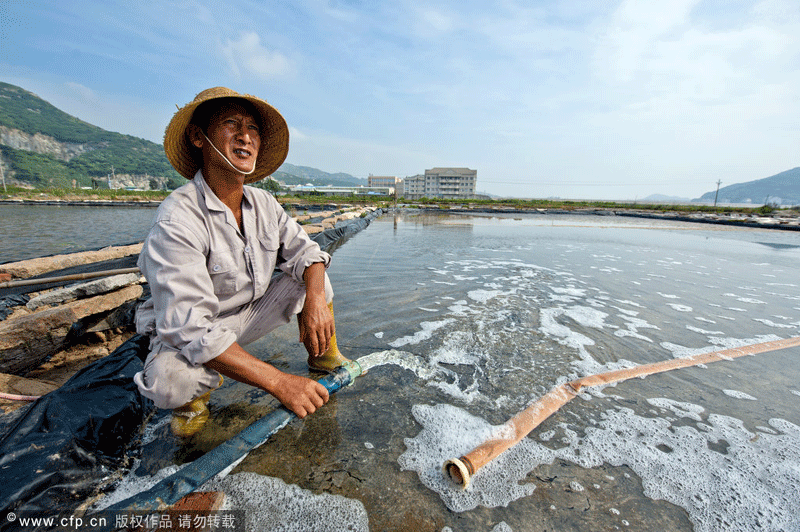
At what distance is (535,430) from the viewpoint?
163 cm

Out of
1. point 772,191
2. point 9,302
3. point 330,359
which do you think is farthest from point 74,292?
point 772,191

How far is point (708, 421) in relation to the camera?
68.5 inches

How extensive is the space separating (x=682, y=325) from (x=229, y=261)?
12.9 ft

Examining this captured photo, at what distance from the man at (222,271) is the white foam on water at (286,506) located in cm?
32

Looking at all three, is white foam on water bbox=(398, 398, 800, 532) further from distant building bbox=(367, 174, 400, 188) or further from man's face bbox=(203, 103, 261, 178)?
distant building bbox=(367, 174, 400, 188)

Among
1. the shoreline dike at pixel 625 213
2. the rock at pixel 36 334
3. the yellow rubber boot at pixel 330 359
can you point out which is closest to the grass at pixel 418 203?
the shoreline dike at pixel 625 213

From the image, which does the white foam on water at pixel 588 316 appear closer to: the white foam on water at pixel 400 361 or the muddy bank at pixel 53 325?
the white foam on water at pixel 400 361

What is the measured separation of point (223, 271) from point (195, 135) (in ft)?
2.33

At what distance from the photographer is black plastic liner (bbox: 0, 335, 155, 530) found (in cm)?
102

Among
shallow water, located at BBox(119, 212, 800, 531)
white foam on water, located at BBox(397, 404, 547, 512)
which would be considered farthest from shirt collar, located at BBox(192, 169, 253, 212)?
white foam on water, located at BBox(397, 404, 547, 512)

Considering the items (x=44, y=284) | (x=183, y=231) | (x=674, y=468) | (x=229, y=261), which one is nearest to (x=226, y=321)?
(x=229, y=261)

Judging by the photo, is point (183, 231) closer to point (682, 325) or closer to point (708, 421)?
point (708, 421)

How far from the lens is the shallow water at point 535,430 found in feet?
3.99

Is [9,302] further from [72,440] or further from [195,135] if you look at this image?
[195,135]
